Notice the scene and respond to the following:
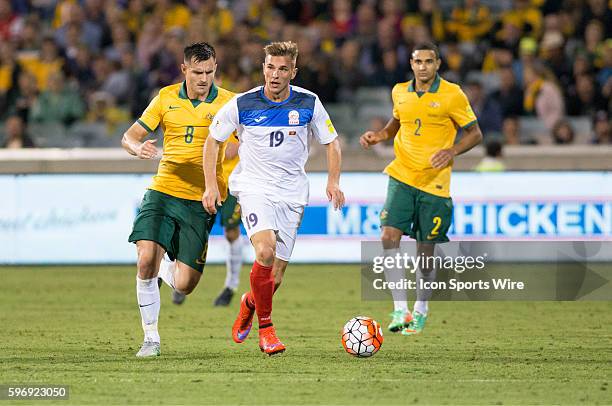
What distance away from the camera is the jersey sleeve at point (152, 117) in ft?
32.3

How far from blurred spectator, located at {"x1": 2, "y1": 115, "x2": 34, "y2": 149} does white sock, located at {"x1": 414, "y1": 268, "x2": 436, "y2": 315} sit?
29.3 feet

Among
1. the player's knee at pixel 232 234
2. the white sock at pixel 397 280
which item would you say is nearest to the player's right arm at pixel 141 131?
the white sock at pixel 397 280

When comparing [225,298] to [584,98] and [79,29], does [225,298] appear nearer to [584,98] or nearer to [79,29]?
[584,98]

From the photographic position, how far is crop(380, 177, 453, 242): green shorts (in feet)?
37.2

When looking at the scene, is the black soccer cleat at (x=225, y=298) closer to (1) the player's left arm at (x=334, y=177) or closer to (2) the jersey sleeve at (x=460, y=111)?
(2) the jersey sleeve at (x=460, y=111)

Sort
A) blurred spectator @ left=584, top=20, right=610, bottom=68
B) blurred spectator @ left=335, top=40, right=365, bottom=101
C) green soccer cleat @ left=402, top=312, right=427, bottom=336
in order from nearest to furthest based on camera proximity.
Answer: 1. green soccer cleat @ left=402, top=312, right=427, bottom=336
2. blurred spectator @ left=584, top=20, right=610, bottom=68
3. blurred spectator @ left=335, top=40, right=365, bottom=101

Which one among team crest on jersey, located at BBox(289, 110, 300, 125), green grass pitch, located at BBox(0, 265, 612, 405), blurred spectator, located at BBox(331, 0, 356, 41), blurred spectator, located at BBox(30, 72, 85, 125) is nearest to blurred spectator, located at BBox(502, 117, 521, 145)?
blurred spectator, located at BBox(331, 0, 356, 41)

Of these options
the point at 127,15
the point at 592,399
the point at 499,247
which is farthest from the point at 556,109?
the point at 592,399

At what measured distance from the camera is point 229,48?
63.9 feet

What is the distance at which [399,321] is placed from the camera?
11.3m

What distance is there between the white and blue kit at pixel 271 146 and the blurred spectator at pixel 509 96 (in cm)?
996

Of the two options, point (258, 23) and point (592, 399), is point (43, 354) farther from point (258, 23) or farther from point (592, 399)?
point (258, 23)

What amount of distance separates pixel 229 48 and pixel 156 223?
1005 cm

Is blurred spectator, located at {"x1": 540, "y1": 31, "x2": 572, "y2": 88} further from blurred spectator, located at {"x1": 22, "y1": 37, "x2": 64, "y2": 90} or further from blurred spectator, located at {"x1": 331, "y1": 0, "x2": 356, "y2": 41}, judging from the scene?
blurred spectator, located at {"x1": 22, "y1": 37, "x2": 64, "y2": 90}
